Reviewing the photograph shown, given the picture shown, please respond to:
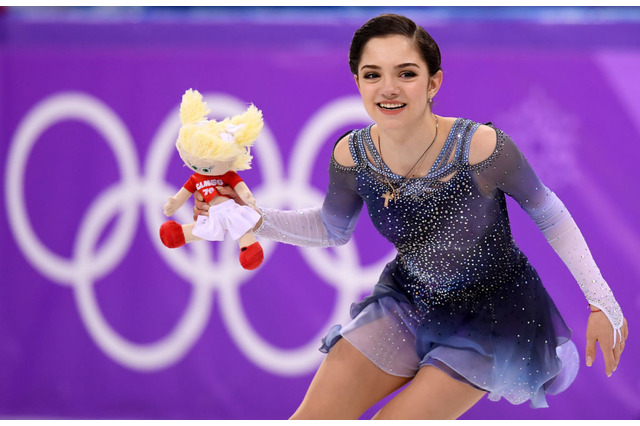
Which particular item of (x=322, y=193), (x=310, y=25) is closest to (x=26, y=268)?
(x=322, y=193)

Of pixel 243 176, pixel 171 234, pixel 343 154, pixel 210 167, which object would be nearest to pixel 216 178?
pixel 210 167

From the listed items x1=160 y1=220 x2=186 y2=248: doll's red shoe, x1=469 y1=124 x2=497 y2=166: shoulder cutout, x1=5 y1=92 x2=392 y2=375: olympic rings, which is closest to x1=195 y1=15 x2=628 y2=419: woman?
x1=469 y1=124 x2=497 y2=166: shoulder cutout

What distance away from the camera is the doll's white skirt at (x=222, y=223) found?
7.69 feet

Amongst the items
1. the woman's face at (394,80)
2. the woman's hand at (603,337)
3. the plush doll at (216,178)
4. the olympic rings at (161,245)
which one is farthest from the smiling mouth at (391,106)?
the olympic rings at (161,245)

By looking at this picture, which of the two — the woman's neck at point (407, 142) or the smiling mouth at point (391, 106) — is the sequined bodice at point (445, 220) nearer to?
the woman's neck at point (407, 142)

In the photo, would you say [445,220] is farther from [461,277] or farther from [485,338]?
[485,338]

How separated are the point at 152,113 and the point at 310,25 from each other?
918 millimetres

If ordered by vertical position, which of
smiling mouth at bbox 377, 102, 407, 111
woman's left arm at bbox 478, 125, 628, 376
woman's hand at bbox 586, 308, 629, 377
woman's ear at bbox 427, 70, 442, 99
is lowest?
woman's hand at bbox 586, 308, 629, 377

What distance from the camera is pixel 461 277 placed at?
257 cm

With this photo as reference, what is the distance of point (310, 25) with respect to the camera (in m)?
3.97

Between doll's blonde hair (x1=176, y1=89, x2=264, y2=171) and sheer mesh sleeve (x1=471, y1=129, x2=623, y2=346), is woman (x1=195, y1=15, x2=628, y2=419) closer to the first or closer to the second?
sheer mesh sleeve (x1=471, y1=129, x2=623, y2=346)

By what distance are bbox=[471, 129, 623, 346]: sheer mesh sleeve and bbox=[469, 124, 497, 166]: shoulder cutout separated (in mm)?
15

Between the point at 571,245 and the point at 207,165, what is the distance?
3.73ft

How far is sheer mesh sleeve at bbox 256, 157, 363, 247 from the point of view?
8.64 feet
